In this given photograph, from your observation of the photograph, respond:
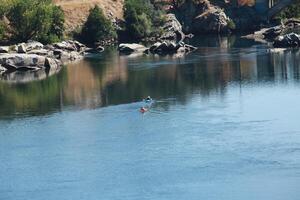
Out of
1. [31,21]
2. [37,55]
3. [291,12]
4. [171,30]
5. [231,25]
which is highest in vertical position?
[31,21]

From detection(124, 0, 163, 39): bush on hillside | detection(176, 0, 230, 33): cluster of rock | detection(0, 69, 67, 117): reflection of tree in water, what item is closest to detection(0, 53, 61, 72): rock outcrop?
detection(0, 69, 67, 117): reflection of tree in water

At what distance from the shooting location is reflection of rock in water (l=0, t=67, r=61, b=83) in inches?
3279

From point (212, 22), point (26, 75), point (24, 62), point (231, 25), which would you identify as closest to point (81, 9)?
point (212, 22)

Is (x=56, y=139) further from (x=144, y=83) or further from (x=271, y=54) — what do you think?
(x=271, y=54)

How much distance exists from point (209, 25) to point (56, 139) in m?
72.8

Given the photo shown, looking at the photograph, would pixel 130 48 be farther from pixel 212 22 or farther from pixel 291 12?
pixel 291 12

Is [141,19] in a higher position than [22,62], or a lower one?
higher

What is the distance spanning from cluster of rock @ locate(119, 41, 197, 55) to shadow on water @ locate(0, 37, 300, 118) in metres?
2.87

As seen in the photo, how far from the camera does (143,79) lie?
78.2 meters

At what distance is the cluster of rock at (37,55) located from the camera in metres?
90.1

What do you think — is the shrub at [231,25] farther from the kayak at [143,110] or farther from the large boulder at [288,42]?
the kayak at [143,110]

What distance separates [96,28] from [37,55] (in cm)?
2225

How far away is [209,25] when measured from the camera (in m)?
125

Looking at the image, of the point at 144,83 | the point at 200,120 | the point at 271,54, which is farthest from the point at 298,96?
the point at 271,54
